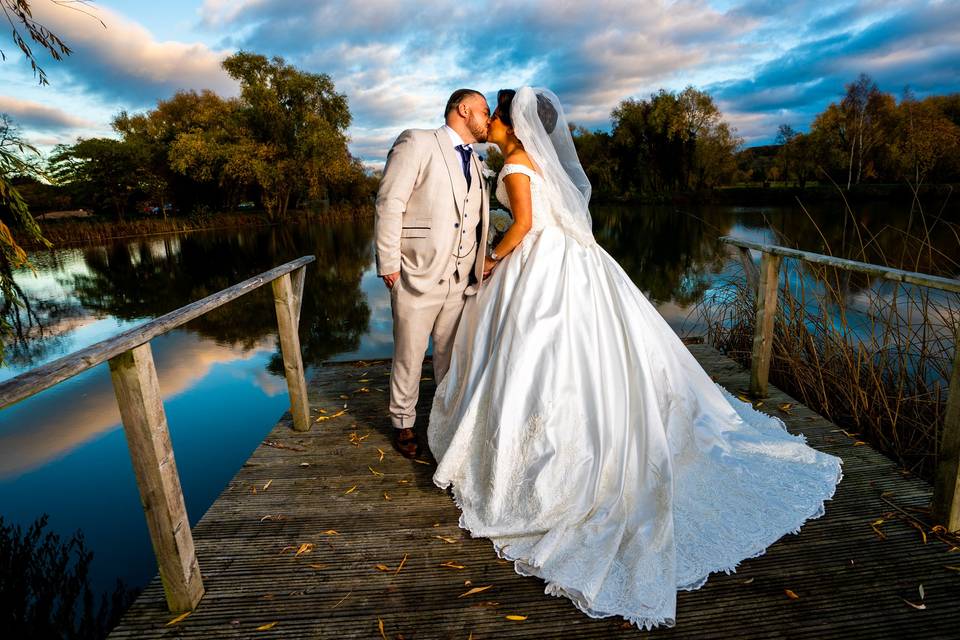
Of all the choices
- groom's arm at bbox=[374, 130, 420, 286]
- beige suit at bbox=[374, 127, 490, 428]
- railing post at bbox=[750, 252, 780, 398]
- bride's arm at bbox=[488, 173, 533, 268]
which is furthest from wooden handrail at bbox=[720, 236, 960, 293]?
groom's arm at bbox=[374, 130, 420, 286]

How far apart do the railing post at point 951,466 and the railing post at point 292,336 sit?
2982 millimetres

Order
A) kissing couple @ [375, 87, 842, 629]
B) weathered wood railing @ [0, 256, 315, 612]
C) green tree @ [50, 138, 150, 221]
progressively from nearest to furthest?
weathered wood railing @ [0, 256, 315, 612], kissing couple @ [375, 87, 842, 629], green tree @ [50, 138, 150, 221]

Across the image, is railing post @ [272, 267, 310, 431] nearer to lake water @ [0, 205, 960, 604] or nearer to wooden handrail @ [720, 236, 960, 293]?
lake water @ [0, 205, 960, 604]

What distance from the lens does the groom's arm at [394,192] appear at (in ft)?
7.98

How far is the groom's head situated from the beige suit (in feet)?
0.38

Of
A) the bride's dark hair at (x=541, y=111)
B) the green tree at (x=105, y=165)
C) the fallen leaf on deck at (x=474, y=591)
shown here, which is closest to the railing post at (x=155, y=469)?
the fallen leaf on deck at (x=474, y=591)

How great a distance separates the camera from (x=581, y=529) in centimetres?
195

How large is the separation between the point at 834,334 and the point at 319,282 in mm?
10854

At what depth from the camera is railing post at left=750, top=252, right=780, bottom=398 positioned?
3.16 metres

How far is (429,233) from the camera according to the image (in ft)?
8.38

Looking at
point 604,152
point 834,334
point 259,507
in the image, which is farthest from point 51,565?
Result: point 604,152

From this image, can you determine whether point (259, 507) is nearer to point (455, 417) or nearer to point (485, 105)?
point (455, 417)

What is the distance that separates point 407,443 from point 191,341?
22.9 feet

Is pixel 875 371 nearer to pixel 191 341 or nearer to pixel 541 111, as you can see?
pixel 541 111
